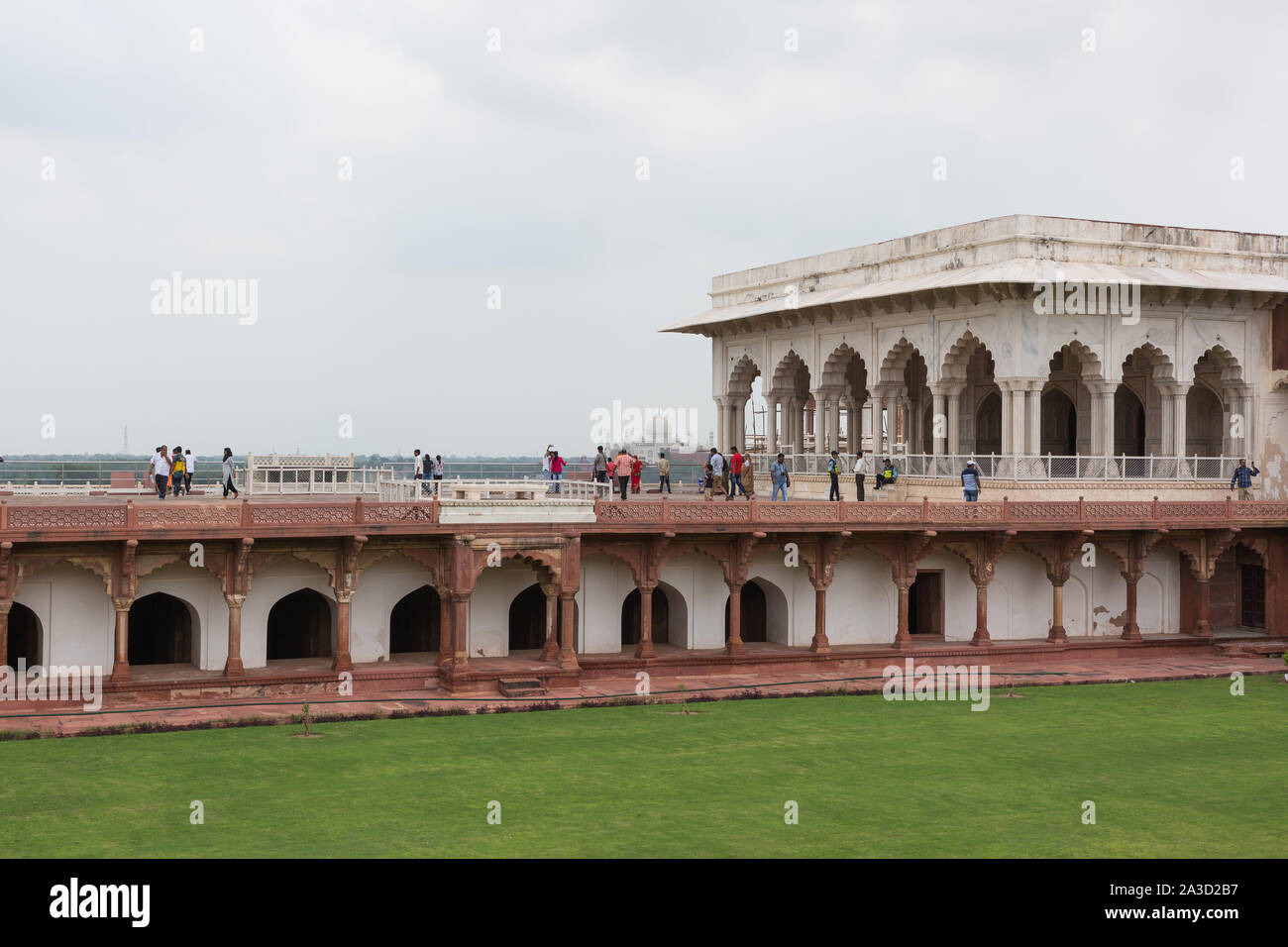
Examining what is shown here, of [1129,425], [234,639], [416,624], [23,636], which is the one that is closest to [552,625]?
[416,624]

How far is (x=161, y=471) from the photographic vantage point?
28141 millimetres

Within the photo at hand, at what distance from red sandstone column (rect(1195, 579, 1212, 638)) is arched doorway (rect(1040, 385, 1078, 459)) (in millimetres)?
6710

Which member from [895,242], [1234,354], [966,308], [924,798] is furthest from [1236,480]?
[924,798]

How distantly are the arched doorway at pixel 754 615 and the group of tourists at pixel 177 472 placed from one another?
1007 centimetres

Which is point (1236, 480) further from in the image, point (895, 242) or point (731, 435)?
point (731, 435)

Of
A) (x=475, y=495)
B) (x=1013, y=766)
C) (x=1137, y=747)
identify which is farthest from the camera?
(x=475, y=495)

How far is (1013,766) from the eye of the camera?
18.1 meters

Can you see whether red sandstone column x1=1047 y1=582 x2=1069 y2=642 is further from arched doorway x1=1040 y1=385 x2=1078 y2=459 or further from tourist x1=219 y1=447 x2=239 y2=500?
tourist x1=219 y1=447 x2=239 y2=500

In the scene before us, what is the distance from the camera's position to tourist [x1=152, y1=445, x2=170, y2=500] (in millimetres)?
27875

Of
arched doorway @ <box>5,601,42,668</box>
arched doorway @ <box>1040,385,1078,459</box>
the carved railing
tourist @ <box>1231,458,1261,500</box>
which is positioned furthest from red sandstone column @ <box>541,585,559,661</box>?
arched doorway @ <box>1040,385,1078,459</box>

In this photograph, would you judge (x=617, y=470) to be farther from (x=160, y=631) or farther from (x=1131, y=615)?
(x=1131, y=615)

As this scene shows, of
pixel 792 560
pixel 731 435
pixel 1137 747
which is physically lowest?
pixel 1137 747

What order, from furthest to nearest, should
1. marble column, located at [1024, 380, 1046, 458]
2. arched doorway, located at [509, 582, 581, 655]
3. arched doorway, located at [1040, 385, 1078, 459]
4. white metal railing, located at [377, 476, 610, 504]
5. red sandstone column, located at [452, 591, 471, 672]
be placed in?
arched doorway, located at [1040, 385, 1078, 459] < marble column, located at [1024, 380, 1046, 458] < arched doorway, located at [509, 582, 581, 655] < white metal railing, located at [377, 476, 610, 504] < red sandstone column, located at [452, 591, 471, 672]

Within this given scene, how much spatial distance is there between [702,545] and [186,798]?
11.8 meters
